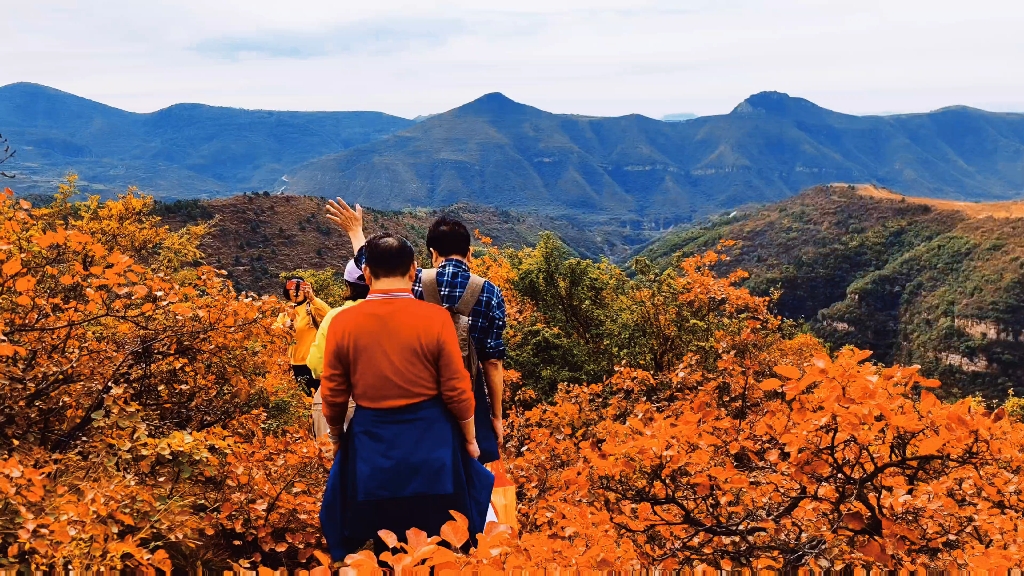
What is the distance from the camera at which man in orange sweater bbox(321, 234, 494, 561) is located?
3469 millimetres

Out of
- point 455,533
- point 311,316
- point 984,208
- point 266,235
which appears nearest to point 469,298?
point 455,533

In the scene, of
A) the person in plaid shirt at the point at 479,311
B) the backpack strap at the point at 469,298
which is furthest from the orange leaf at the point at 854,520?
the backpack strap at the point at 469,298

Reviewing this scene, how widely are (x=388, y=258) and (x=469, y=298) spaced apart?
91 centimetres

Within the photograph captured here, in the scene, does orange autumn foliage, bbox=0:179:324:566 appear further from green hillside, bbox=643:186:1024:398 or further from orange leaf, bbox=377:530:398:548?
green hillside, bbox=643:186:1024:398

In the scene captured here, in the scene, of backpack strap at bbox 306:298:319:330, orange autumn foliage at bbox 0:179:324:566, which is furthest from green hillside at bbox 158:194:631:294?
orange autumn foliage at bbox 0:179:324:566

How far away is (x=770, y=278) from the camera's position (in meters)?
93.0

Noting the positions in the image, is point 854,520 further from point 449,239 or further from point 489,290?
point 449,239

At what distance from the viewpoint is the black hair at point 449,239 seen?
4.45 m

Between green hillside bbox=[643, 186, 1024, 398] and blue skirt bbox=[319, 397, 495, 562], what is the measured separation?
56068mm

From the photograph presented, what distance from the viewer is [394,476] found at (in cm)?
354

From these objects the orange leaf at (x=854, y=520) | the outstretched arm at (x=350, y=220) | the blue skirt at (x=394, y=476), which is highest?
the outstretched arm at (x=350, y=220)

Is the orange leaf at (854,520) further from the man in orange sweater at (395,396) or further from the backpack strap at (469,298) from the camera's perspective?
the backpack strap at (469,298)

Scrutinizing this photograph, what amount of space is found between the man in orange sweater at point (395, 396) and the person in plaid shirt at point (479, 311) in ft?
2.43

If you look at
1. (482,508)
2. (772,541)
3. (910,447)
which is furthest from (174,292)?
(910,447)
